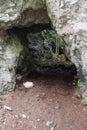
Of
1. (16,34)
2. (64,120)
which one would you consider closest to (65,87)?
(64,120)

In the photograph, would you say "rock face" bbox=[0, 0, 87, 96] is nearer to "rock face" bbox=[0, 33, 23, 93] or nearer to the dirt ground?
"rock face" bbox=[0, 33, 23, 93]

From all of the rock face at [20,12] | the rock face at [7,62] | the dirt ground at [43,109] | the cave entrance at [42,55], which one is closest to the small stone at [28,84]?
the dirt ground at [43,109]

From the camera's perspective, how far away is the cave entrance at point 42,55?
4.77 metres

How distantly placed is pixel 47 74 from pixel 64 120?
1.42 metres

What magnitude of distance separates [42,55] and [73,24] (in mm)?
2875

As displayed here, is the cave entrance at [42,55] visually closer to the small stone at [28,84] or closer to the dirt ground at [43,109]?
the small stone at [28,84]

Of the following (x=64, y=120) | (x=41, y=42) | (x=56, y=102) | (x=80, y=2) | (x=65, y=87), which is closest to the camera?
(x=80, y=2)

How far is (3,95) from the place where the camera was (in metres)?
4.15

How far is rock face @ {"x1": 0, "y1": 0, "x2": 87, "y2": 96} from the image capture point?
331 centimetres

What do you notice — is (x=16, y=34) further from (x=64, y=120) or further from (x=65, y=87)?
(x=64, y=120)

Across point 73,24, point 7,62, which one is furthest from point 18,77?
point 73,24

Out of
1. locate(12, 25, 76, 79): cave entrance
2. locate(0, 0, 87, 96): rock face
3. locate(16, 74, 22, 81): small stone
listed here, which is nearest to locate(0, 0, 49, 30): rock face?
Answer: locate(0, 0, 87, 96): rock face

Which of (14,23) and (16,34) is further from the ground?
(14,23)

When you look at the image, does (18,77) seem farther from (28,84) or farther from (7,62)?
(7,62)
